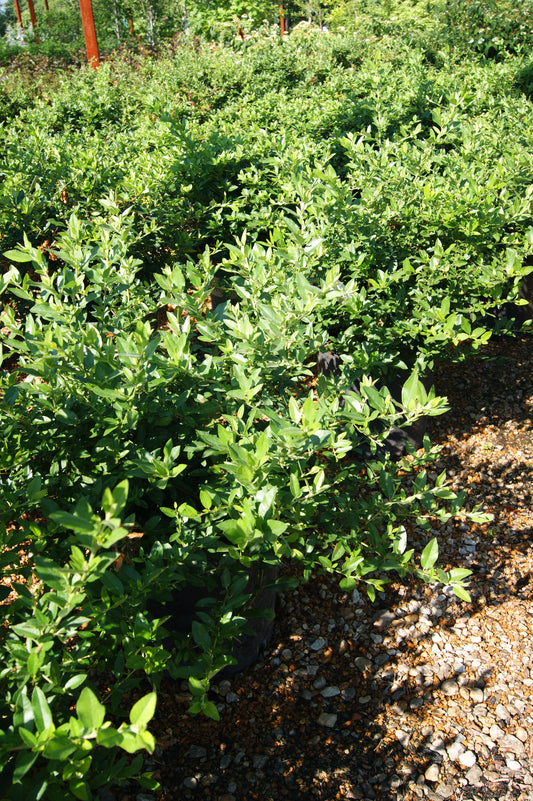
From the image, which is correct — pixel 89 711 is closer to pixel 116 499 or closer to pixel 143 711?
pixel 143 711

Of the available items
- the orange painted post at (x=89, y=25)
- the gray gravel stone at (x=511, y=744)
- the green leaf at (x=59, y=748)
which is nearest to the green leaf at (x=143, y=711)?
the green leaf at (x=59, y=748)

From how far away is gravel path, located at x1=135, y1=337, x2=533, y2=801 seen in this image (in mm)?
1956

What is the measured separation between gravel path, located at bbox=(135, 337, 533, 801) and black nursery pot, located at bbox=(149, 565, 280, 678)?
7 cm

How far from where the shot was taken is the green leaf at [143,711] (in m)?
1.01

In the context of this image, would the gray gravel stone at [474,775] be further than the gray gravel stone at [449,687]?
No

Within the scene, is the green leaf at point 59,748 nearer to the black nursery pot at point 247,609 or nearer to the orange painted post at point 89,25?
the black nursery pot at point 247,609

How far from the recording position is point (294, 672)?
2320 mm

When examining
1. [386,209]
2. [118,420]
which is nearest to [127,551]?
[118,420]

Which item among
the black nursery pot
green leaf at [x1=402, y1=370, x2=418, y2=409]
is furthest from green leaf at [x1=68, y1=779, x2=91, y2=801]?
green leaf at [x1=402, y1=370, x2=418, y2=409]

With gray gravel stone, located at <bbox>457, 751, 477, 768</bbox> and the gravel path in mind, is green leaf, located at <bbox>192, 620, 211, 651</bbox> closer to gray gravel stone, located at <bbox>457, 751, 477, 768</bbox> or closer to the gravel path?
the gravel path

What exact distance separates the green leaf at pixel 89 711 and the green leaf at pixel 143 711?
0.06 metres

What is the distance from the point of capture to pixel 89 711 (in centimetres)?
102

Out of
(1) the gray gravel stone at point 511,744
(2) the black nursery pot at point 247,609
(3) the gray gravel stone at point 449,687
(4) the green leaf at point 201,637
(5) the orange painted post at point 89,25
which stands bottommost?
(3) the gray gravel stone at point 449,687

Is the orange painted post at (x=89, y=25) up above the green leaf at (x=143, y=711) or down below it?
above
